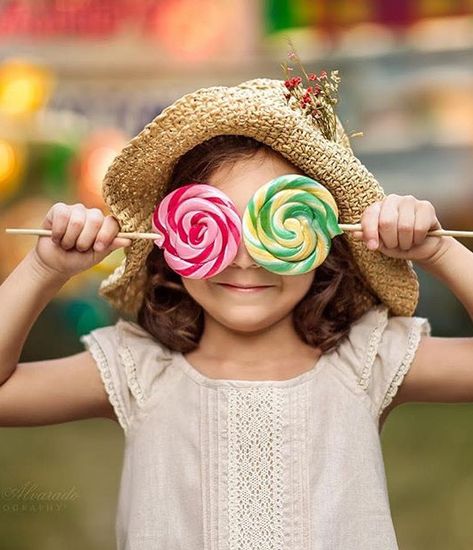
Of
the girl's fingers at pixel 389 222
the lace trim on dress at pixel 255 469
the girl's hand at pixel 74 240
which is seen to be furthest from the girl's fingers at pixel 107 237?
the girl's fingers at pixel 389 222

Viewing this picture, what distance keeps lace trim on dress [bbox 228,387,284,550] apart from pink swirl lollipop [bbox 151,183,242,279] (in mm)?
256

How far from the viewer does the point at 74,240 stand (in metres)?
1.85

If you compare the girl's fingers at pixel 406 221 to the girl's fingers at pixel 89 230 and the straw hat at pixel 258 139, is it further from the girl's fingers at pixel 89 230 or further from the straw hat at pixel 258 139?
the girl's fingers at pixel 89 230

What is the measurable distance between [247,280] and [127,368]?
0.30m

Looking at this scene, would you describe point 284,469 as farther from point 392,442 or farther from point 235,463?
point 392,442

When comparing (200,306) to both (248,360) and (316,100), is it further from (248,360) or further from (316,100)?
(316,100)

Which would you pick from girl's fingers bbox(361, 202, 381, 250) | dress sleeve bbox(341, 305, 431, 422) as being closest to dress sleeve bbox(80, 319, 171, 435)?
dress sleeve bbox(341, 305, 431, 422)

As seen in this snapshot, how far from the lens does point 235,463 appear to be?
1.88 meters

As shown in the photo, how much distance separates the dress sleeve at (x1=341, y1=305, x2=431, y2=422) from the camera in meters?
1.93

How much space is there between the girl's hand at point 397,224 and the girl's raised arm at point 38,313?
45 centimetres

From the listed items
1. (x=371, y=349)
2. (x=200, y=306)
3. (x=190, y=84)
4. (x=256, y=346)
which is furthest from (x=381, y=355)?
(x=190, y=84)

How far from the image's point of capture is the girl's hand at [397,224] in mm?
1794

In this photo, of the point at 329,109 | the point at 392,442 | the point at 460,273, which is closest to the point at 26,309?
the point at 329,109

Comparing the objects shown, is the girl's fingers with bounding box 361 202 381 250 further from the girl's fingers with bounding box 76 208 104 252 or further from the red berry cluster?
the girl's fingers with bounding box 76 208 104 252
